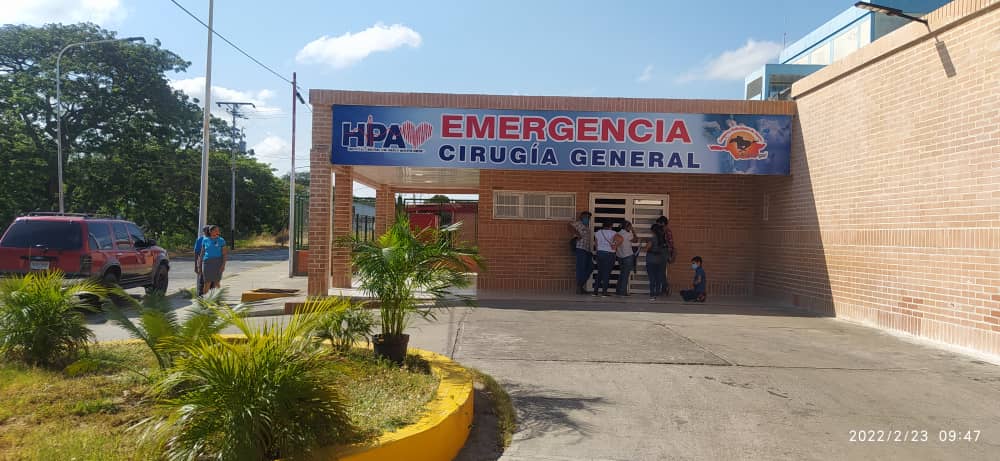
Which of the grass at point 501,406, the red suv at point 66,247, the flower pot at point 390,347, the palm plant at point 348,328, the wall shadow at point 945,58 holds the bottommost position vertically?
the grass at point 501,406

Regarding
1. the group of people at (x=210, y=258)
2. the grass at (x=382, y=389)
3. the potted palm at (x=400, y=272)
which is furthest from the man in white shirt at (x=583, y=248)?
the grass at (x=382, y=389)

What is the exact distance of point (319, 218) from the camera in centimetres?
1222

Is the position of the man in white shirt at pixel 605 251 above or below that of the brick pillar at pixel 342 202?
below

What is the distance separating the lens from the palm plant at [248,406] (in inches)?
135

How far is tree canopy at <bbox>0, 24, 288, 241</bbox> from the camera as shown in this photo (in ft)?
103

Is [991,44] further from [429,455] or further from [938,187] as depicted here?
[429,455]

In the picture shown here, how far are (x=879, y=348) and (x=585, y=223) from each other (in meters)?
6.17

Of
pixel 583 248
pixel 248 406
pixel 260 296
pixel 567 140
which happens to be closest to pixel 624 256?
pixel 583 248

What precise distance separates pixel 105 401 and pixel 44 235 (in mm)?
7913

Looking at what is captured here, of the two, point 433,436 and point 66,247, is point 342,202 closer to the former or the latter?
point 66,247

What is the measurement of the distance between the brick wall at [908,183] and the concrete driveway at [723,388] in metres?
0.68

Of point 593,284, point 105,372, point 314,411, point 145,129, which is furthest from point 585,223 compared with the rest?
point 145,129

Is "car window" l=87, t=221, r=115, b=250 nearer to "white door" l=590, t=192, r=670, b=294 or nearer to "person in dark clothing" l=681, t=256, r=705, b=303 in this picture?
"white door" l=590, t=192, r=670, b=294

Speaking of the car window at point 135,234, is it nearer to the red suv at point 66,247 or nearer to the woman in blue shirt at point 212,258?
the red suv at point 66,247
